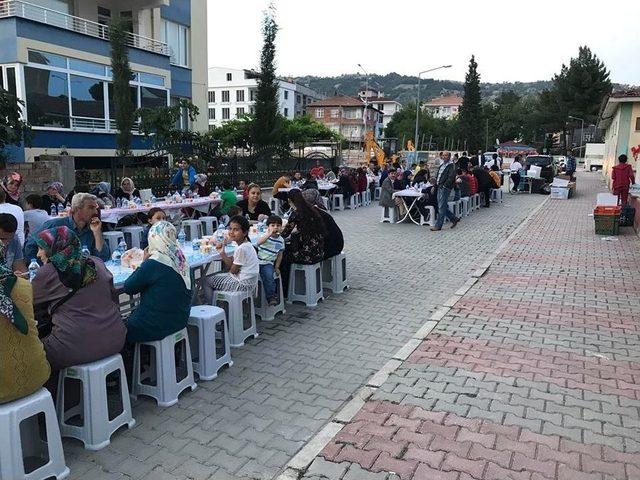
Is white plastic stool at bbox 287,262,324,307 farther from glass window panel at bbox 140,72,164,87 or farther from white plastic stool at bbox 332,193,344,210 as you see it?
glass window panel at bbox 140,72,164,87

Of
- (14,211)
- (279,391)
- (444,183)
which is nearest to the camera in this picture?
(279,391)

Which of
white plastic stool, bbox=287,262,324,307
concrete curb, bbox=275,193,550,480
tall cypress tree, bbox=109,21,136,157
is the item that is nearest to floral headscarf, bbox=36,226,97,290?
concrete curb, bbox=275,193,550,480

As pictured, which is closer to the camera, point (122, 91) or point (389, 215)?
point (389, 215)

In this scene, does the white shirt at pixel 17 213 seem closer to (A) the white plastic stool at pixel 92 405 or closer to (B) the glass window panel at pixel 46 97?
(A) the white plastic stool at pixel 92 405

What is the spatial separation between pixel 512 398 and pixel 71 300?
11.5ft

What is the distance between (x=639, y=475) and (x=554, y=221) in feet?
45.0

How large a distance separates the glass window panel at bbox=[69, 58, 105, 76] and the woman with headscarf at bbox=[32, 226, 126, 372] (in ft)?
65.8

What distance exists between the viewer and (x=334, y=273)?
775cm

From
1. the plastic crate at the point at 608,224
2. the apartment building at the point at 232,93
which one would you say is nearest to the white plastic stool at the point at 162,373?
the plastic crate at the point at 608,224

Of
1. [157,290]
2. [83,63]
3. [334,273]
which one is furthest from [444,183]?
[83,63]

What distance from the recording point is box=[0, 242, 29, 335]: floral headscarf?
3072 mm

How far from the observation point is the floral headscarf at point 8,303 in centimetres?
307

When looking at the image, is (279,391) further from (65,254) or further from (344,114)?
(344,114)

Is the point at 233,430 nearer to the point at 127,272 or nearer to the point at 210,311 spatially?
the point at 210,311
